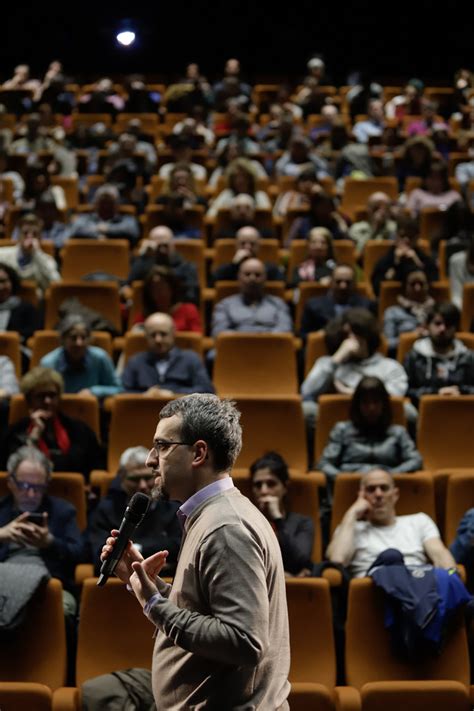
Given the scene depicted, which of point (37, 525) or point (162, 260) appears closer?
point (37, 525)

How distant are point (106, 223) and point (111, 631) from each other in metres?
2.69

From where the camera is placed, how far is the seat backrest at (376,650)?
93.6 inches

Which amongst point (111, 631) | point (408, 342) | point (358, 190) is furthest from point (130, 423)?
point (358, 190)

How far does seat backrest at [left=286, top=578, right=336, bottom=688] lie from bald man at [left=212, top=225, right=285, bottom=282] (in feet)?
6.73

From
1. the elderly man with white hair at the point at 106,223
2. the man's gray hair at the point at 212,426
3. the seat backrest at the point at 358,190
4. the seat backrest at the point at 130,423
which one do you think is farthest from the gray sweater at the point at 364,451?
the seat backrest at the point at 358,190

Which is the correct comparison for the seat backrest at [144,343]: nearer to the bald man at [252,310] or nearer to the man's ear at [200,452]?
the bald man at [252,310]

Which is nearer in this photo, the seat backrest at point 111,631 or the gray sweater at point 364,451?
the seat backrest at point 111,631

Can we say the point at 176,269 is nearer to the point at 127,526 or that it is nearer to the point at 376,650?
the point at 376,650

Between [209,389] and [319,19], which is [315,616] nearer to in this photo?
[209,389]

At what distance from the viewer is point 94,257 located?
175 inches

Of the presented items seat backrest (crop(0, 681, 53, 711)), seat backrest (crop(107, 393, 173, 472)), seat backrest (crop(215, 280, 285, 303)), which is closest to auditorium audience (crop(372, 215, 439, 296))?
seat backrest (crop(215, 280, 285, 303))

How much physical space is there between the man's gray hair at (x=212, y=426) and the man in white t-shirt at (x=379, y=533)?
1292 mm

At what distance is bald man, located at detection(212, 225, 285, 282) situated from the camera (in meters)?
4.27

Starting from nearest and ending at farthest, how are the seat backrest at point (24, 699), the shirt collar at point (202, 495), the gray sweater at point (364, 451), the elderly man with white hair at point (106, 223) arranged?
the shirt collar at point (202, 495), the seat backrest at point (24, 699), the gray sweater at point (364, 451), the elderly man with white hair at point (106, 223)
